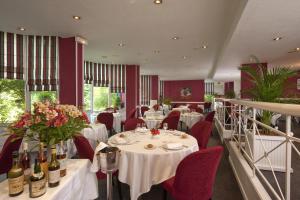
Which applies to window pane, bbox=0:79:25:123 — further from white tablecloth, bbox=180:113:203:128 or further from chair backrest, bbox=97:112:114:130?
white tablecloth, bbox=180:113:203:128

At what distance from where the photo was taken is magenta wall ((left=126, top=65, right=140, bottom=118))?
332 inches

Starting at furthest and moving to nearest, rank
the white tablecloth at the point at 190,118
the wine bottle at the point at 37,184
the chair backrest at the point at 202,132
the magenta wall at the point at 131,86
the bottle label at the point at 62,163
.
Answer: the magenta wall at the point at 131,86, the white tablecloth at the point at 190,118, the chair backrest at the point at 202,132, the bottle label at the point at 62,163, the wine bottle at the point at 37,184

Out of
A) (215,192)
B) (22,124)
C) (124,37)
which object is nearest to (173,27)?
(124,37)

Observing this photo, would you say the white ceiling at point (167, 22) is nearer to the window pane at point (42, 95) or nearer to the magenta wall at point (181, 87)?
the window pane at point (42, 95)

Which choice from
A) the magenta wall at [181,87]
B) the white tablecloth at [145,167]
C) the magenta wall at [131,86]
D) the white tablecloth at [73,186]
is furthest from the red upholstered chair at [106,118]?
the magenta wall at [181,87]

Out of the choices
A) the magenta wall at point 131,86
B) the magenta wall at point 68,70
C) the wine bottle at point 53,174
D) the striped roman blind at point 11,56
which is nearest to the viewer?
the wine bottle at point 53,174

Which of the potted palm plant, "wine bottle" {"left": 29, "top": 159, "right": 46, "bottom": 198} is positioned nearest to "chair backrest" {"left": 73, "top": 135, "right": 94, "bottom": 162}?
"wine bottle" {"left": 29, "top": 159, "right": 46, "bottom": 198}

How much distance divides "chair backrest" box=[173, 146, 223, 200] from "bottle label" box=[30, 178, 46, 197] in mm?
1079

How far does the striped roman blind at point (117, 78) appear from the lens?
28.1 feet

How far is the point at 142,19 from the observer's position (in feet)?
11.4

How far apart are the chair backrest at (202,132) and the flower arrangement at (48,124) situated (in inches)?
85.4

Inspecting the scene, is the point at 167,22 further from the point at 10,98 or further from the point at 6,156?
the point at 10,98

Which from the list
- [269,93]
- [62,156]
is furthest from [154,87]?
[62,156]

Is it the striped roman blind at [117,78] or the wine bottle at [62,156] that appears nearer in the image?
the wine bottle at [62,156]
